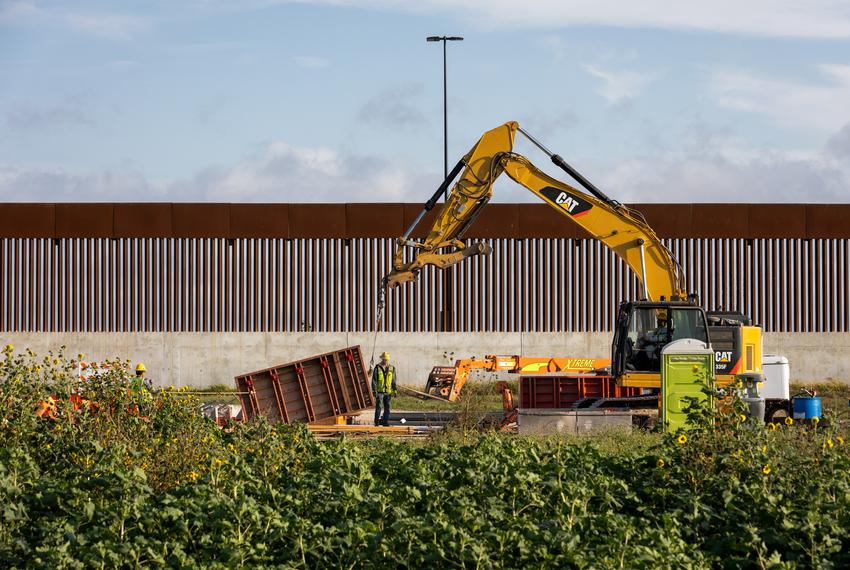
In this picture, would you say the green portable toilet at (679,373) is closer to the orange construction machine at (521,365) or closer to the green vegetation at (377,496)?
the green vegetation at (377,496)

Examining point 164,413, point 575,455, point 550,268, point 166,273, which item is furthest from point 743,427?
point 166,273

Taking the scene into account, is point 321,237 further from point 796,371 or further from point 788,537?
point 788,537

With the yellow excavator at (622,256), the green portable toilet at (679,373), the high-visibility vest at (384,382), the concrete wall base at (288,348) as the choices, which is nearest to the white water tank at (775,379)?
the yellow excavator at (622,256)

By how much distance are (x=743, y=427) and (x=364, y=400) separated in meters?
12.7

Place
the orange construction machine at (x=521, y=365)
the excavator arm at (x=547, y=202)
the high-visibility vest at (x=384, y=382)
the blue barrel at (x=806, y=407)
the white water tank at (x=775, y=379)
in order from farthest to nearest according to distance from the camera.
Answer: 1. the orange construction machine at (x=521, y=365)
2. the white water tank at (x=775, y=379)
3. the high-visibility vest at (x=384, y=382)
4. the blue barrel at (x=806, y=407)
5. the excavator arm at (x=547, y=202)

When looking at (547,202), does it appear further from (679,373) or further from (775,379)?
(775,379)

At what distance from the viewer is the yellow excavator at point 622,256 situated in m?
21.0

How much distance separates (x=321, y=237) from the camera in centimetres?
3700

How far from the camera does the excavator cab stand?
68.5ft

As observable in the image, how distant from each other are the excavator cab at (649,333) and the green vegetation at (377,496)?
308 inches

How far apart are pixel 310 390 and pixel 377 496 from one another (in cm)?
1358

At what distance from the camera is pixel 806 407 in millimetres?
23016

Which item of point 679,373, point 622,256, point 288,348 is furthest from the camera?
point 288,348

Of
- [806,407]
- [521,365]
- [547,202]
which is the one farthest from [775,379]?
[547,202]
